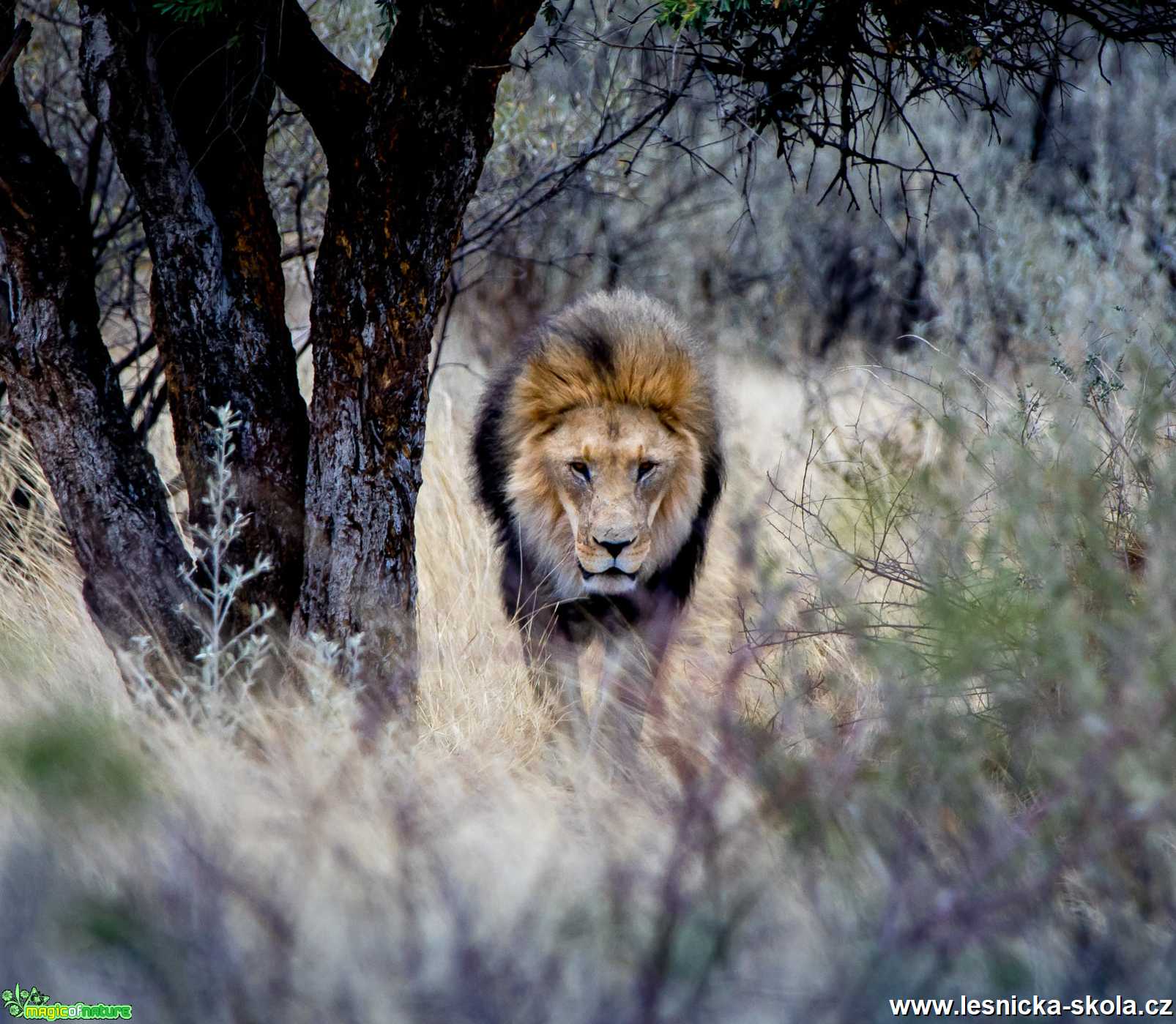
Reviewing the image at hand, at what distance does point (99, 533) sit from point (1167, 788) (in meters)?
2.80

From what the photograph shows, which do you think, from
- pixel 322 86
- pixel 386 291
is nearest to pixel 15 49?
pixel 322 86

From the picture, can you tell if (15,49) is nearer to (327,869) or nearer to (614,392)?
(614,392)

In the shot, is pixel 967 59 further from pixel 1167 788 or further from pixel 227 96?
pixel 1167 788

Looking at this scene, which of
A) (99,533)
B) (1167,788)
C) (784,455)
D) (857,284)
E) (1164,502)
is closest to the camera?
(1167,788)

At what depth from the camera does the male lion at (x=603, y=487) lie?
4.12 metres

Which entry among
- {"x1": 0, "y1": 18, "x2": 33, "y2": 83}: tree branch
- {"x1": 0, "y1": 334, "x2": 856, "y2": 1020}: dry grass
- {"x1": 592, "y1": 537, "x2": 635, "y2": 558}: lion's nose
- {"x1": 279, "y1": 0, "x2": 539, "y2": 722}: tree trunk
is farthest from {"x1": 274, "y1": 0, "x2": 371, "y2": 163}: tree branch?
{"x1": 0, "y1": 334, "x2": 856, "y2": 1020}: dry grass

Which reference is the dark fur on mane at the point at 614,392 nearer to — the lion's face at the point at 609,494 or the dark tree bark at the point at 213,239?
the lion's face at the point at 609,494

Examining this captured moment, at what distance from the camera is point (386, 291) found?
3.44 metres

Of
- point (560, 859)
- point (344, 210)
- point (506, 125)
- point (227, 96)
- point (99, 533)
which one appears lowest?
point (560, 859)

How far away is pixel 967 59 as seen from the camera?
3.88 m

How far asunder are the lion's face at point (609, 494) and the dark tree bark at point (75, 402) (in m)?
1.28

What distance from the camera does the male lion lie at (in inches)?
162

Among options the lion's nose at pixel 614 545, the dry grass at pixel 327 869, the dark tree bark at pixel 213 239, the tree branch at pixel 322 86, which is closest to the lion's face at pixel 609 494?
the lion's nose at pixel 614 545

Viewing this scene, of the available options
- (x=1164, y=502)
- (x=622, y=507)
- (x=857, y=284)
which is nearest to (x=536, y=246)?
(x=857, y=284)
